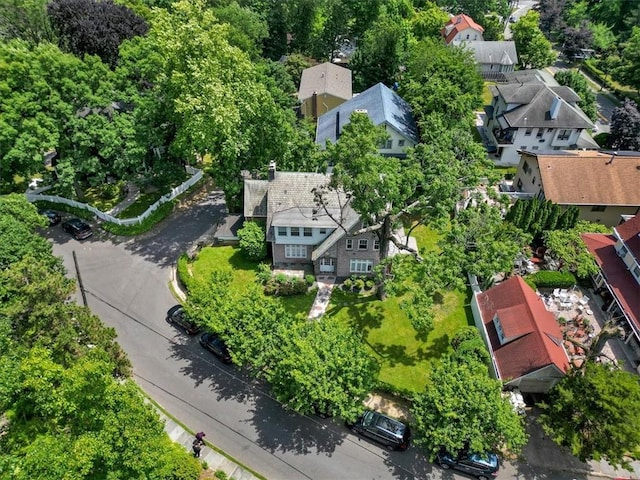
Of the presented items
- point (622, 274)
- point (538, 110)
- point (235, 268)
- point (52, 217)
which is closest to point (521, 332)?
point (622, 274)

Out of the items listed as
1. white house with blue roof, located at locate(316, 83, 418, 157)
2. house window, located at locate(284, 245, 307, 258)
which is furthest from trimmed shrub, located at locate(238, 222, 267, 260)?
white house with blue roof, located at locate(316, 83, 418, 157)

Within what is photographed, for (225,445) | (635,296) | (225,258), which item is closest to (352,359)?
(225,445)

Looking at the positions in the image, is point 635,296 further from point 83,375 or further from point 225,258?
point 83,375

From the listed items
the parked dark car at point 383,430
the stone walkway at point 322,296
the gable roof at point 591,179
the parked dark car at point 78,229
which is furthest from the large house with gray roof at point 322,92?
the parked dark car at point 383,430

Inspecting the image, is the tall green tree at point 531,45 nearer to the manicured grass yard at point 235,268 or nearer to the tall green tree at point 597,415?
the manicured grass yard at point 235,268

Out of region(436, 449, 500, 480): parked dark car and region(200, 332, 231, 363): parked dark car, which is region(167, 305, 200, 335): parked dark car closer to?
region(200, 332, 231, 363): parked dark car
